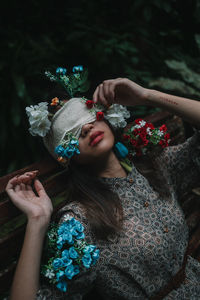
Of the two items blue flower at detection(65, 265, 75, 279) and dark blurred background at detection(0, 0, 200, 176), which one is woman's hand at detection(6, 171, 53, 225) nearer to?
blue flower at detection(65, 265, 75, 279)

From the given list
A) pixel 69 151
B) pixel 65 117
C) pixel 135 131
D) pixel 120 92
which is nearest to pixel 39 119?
pixel 65 117

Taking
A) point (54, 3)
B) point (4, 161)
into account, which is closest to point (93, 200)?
point (4, 161)

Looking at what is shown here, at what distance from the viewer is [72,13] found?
3.12m

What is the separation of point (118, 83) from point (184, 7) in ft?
8.52

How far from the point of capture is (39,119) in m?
1.47

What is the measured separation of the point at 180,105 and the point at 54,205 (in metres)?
1.02

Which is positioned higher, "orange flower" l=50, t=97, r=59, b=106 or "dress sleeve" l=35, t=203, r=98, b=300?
"orange flower" l=50, t=97, r=59, b=106

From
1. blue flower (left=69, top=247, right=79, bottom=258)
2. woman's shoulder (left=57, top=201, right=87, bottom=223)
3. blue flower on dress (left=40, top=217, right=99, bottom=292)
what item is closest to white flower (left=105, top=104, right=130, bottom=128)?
woman's shoulder (left=57, top=201, right=87, bottom=223)

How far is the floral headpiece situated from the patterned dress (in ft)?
1.07

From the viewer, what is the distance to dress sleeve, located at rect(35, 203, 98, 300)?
3.87 feet

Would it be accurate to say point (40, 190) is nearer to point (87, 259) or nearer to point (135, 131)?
point (87, 259)

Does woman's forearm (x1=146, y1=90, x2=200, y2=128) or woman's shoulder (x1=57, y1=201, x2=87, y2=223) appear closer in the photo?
woman's shoulder (x1=57, y1=201, x2=87, y2=223)

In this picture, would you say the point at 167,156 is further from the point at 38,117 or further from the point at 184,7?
the point at 184,7

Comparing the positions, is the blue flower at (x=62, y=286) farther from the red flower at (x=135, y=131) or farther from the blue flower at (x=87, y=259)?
the red flower at (x=135, y=131)
